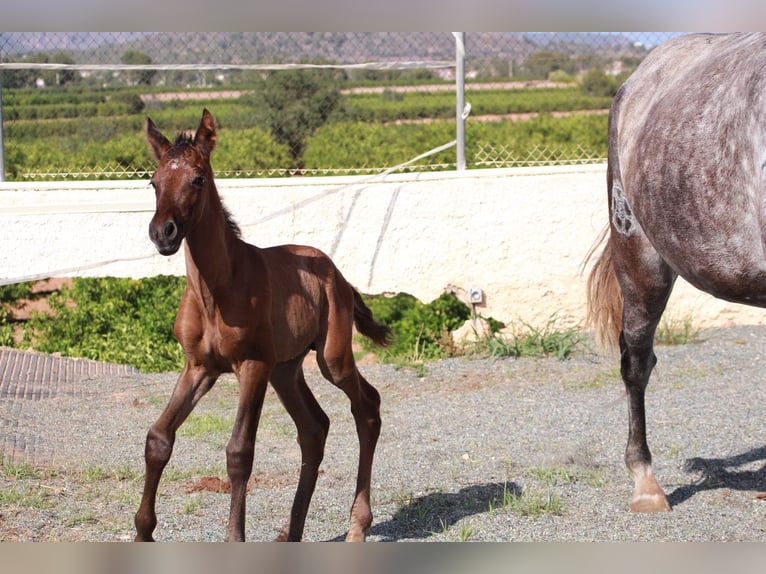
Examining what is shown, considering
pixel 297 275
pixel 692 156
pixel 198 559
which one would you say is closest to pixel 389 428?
pixel 297 275

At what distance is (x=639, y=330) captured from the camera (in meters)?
5.33

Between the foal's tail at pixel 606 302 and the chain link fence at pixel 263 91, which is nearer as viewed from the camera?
the foal's tail at pixel 606 302

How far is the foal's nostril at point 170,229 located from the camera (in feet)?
11.9

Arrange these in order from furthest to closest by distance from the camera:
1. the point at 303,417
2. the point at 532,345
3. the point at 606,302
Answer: the point at 532,345, the point at 606,302, the point at 303,417

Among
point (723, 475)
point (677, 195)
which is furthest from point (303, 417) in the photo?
point (723, 475)

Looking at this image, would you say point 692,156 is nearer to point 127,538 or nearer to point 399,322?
point 127,538

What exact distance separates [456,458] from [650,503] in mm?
1283

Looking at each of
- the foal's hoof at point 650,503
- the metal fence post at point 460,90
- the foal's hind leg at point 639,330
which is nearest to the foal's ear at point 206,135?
the foal's hind leg at point 639,330

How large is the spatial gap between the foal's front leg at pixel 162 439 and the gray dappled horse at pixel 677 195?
2.16 m

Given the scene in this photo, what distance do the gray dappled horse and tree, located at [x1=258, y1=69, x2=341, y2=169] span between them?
6.67 m

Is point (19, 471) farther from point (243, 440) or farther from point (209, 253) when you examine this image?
point (209, 253)

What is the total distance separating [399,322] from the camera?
29.0 ft

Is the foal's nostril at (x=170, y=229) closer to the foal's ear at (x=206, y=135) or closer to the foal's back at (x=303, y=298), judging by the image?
the foal's ear at (x=206, y=135)

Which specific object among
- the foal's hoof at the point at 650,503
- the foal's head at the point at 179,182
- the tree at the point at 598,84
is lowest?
the foal's hoof at the point at 650,503
